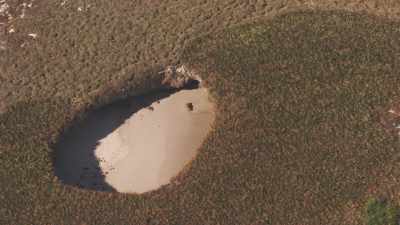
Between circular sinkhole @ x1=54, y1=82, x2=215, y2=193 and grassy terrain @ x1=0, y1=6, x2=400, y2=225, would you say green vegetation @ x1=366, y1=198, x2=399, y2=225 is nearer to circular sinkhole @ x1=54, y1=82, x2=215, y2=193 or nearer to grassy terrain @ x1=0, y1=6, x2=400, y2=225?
grassy terrain @ x1=0, y1=6, x2=400, y2=225

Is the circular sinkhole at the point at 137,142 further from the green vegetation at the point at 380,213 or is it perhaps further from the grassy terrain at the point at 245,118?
the green vegetation at the point at 380,213

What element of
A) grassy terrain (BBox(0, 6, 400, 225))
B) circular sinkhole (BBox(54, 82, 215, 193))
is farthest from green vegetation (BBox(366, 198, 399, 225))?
circular sinkhole (BBox(54, 82, 215, 193))

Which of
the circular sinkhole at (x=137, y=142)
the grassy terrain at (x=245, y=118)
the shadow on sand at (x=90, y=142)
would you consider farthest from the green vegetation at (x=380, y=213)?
the shadow on sand at (x=90, y=142)

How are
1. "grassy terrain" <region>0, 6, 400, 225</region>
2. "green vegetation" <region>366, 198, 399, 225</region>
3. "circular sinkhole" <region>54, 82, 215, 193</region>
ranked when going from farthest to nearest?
1. "circular sinkhole" <region>54, 82, 215, 193</region>
2. "grassy terrain" <region>0, 6, 400, 225</region>
3. "green vegetation" <region>366, 198, 399, 225</region>

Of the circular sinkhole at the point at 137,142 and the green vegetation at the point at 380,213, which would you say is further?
the circular sinkhole at the point at 137,142

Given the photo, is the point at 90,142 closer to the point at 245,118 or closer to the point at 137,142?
the point at 137,142

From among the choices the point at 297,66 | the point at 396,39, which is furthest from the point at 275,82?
the point at 396,39
